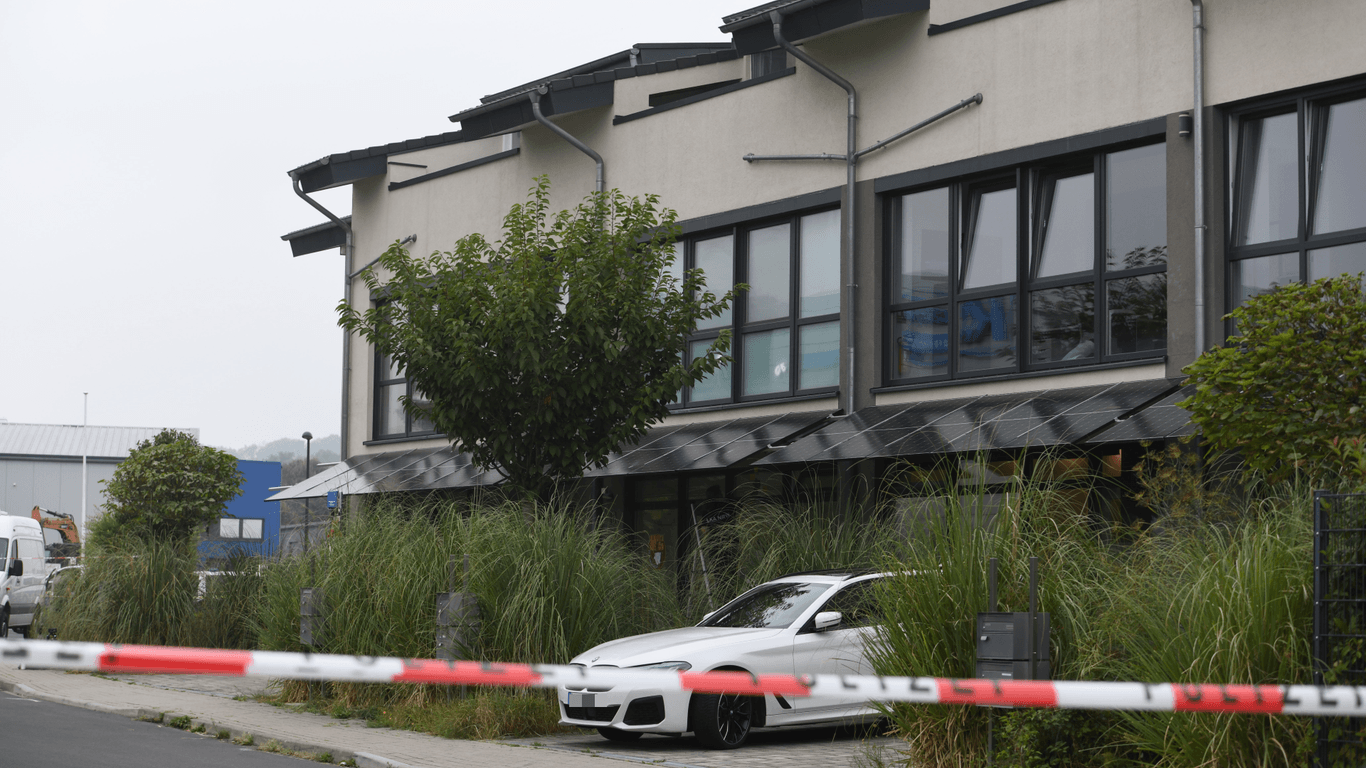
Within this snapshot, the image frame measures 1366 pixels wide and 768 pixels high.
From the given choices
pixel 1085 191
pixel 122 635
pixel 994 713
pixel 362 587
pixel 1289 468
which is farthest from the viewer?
pixel 122 635

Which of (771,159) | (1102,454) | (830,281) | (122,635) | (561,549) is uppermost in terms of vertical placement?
(771,159)

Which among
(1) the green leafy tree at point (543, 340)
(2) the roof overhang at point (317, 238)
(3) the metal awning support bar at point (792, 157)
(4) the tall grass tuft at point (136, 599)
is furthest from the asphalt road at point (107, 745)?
(2) the roof overhang at point (317, 238)

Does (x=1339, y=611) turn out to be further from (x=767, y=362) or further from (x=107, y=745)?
(x=767, y=362)

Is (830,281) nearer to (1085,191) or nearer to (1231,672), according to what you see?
(1085,191)

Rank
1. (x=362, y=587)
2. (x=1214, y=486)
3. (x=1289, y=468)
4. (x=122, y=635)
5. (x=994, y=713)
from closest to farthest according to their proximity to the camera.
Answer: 1. (x=994, y=713)
2. (x=1289, y=468)
3. (x=1214, y=486)
4. (x=362, y=587)
5. (x=122, y=635)

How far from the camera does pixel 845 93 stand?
1791 cm

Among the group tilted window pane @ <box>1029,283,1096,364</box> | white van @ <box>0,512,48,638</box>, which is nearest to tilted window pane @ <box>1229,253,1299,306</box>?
tilted window pane @ <box>1029,283,1096,364</box>

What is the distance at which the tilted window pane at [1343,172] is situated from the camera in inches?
523

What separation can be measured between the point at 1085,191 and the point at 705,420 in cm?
627

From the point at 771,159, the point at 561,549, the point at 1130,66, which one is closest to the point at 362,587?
the point at 561,549

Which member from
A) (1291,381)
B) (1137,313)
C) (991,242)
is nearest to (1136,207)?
(1137,313)

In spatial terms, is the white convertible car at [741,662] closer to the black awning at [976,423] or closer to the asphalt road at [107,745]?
the black awning at [976,423]

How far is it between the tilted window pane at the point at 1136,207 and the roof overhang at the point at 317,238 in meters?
15.8

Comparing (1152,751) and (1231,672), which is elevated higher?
(1231,672)
